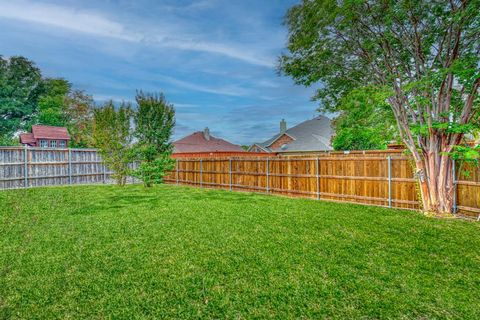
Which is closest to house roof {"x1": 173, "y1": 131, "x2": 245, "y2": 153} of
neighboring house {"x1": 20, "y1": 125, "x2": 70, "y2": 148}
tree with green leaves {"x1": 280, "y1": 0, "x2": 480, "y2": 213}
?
neighboring house {"x1": 20, "y1": 125, "x2": 70, "y2": 148}

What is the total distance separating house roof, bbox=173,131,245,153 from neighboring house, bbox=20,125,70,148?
438 inches

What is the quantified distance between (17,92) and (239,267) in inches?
1341

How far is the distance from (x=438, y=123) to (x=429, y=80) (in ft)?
3.24

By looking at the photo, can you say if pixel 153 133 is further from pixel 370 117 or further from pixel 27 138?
pixel 27 138

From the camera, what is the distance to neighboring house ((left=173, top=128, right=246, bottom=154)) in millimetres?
28803

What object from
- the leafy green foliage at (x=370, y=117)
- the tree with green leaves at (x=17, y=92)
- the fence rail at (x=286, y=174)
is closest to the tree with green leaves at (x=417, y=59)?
the leafy green foliage at (x=370, y=117)

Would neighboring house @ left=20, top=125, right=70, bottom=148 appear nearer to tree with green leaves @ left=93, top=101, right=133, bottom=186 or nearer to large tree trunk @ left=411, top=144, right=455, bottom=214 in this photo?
tree with green leaves @ left=93, top=101, right=133, bottom=186

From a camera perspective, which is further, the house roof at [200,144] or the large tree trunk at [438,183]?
the house roof at [200,144]

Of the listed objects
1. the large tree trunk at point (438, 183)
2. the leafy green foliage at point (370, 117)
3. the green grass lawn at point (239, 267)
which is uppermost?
the leafy green foliage at point (370, 117)

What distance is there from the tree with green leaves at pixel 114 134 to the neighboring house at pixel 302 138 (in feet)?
50.1

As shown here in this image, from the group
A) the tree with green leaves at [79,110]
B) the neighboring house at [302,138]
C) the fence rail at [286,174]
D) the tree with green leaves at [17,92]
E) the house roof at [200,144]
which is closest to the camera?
the fence rail at [286,174]

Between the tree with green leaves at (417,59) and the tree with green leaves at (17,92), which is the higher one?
the tree with green leaves at (17,92)

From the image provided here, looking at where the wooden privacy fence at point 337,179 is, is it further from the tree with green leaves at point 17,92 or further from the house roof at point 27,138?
the tree with green leaves at point 17,92

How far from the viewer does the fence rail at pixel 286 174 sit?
6824 millimetres
